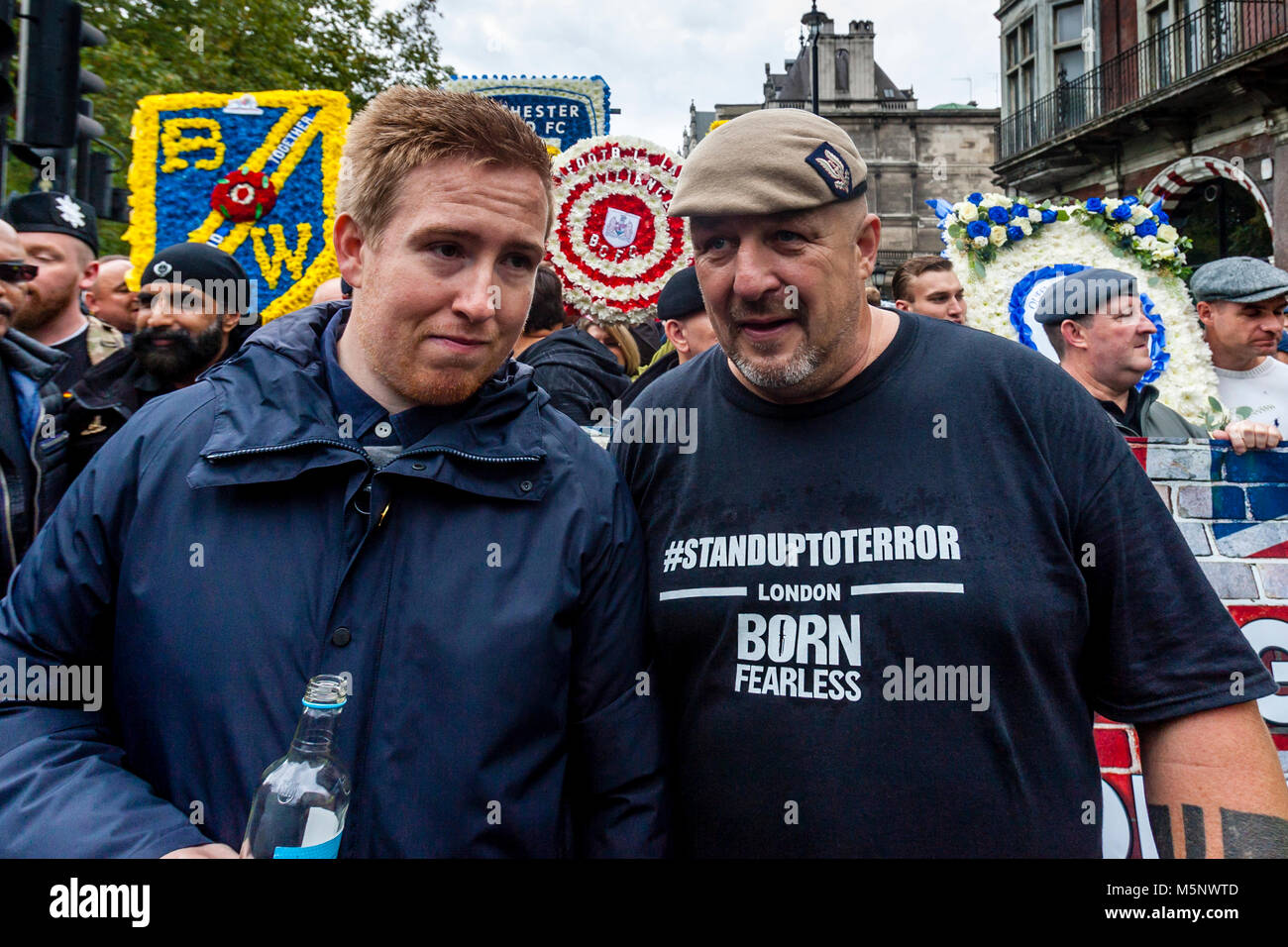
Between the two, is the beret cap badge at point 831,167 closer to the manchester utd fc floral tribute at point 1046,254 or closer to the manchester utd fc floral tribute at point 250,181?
the manchester utd fc floral tribute at point 1046,254

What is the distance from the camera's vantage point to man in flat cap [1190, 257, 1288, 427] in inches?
190

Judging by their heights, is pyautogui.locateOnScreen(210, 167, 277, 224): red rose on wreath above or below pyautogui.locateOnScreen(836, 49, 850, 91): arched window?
below

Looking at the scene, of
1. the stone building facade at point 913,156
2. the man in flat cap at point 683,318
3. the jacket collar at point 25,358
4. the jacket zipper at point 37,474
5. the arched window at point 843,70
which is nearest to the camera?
the jacket zipper at point 37,474

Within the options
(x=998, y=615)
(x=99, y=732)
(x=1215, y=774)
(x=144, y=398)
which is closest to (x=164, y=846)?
(x=99, y=732)

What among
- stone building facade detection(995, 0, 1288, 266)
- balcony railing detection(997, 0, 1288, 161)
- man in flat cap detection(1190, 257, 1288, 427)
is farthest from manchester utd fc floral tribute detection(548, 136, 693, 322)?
balcony railing detection(997, 0, 1288, 161)

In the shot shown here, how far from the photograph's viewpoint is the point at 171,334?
12.9 ft

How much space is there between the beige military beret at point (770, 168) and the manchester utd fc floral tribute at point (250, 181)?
3757mm

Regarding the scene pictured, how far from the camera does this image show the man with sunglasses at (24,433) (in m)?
2.78

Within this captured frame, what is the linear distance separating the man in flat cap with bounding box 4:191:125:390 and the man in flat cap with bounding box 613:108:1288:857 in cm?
340

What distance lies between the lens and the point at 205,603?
1589mm

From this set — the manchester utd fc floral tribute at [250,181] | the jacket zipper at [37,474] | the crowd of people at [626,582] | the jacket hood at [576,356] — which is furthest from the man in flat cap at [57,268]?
the crowd of people at [626,582]

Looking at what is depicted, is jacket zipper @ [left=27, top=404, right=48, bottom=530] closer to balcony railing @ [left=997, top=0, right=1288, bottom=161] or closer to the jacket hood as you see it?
the jacket hood

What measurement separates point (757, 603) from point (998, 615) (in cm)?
43
